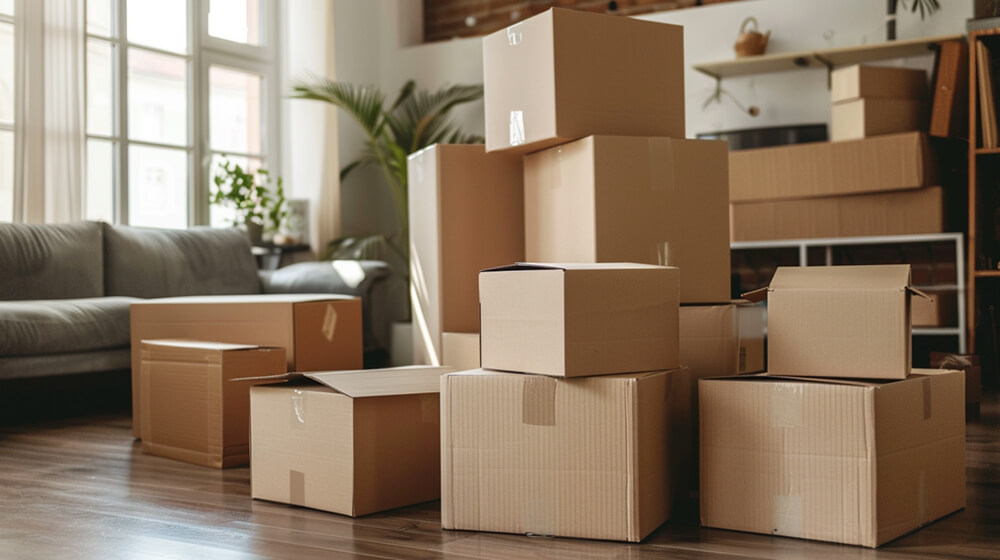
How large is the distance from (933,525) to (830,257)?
2.81m

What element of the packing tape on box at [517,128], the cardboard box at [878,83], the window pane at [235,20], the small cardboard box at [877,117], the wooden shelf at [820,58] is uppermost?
the window pane at [235,20]

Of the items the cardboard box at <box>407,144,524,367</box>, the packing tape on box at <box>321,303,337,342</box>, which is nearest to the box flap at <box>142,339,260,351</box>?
the packing tape on box at <box>321,303,337,342</box>

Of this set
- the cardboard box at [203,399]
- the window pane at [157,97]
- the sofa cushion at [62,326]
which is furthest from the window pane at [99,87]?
the cardboard box at [203,399]

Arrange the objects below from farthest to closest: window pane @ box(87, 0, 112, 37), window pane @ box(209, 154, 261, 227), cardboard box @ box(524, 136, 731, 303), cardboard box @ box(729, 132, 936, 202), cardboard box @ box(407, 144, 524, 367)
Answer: window pane @ box(209, 154, 261, 227), window pane @ box(87, 0, 112, 37), cardboard box @ box(729, 132, 936, 202), cardboard box @ box(407, 144, 524, 367), cardboard box @ box(524, 136, 731, 303)

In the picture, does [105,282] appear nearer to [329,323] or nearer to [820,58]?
[329,323]

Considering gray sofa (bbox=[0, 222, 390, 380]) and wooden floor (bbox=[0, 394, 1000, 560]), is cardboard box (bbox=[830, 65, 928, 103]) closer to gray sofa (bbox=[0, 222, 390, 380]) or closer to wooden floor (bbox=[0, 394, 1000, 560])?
gray sofa (bbox=[0, 222, 390, 380])

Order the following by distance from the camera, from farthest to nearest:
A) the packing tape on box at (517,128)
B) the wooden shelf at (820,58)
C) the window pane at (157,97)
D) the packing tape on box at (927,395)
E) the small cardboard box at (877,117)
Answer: the window pane at (157,97), the wooden shelf at (820,58), the small cardboard box at (877,117), the packing tape on box at (517,128), the packing tape on box at (927,395)

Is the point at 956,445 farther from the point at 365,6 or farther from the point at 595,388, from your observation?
the point at 365,6

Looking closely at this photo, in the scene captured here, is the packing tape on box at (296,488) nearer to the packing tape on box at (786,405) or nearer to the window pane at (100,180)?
the packing tape on box at (786,405)

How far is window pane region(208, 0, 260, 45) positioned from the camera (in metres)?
5.10

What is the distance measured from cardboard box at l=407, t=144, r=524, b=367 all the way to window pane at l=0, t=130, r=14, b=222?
2.39m

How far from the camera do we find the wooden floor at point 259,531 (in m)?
1.60

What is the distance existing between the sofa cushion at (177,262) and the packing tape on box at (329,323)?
64.7 inches

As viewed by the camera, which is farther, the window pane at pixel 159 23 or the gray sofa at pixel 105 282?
the window pane at pixel 159 23
